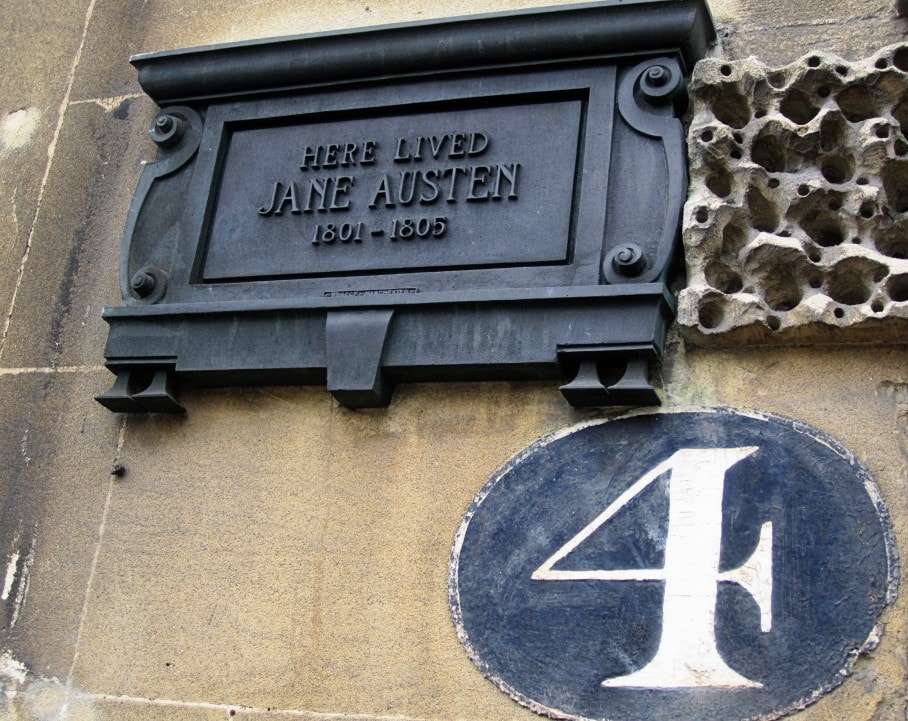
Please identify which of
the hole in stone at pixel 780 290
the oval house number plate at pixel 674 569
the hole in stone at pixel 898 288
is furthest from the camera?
the hole in stone at pixel 780 290

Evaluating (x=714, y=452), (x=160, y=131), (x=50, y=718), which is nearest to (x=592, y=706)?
(x=714, y=452)

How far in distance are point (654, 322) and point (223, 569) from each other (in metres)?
1.14

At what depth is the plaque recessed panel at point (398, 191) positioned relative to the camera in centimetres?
340

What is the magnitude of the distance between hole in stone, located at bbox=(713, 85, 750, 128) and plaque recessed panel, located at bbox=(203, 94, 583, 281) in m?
0.34

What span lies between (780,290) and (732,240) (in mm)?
159

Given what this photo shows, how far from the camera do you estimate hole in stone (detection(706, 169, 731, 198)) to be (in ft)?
10.8

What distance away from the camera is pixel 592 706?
2867 millimetres

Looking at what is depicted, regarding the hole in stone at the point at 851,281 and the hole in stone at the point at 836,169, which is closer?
the hole in stone at the point at 851,281

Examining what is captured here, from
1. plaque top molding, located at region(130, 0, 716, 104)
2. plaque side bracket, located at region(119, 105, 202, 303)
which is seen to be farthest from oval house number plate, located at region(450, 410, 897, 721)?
plaque side bracket, located at region(119, 105, 202, 303)

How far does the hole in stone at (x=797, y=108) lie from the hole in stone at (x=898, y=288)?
1.60 ft

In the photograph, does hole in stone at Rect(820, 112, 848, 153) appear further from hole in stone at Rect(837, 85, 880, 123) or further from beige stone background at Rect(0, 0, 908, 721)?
beige stone background at Rect(0, 0, 908, 721)

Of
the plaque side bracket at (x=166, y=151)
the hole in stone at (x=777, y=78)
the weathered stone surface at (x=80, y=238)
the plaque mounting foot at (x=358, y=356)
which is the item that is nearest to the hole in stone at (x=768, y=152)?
the hole in stone at (x=777, y=78)

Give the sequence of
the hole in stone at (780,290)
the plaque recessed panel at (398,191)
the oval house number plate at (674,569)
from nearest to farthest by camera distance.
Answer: the oval house number plate at (674,569) < the hole in stone at (780,290) < the plaque recessed panel at (398,191)

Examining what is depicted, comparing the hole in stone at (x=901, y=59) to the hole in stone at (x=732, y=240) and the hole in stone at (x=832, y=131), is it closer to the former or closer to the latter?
the hole in stone at (x=832, y=131)
